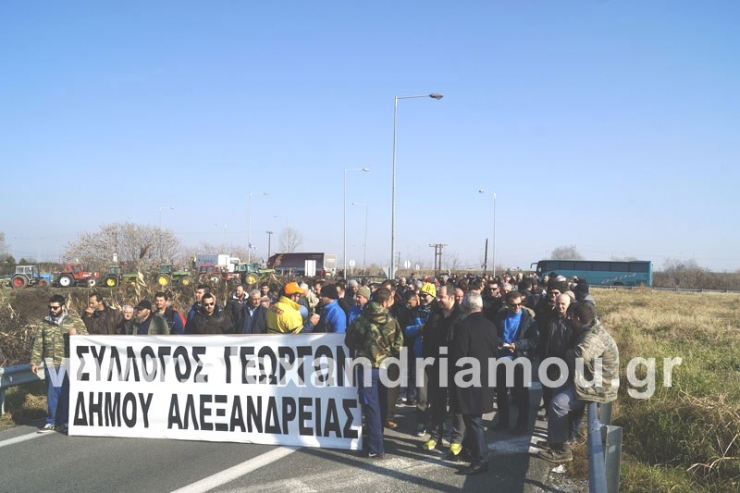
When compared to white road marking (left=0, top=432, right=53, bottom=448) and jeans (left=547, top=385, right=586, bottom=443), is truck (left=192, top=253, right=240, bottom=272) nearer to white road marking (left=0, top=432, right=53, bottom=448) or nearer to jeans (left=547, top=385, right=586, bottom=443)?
white road marking (left=0, top=432, right=53, bottom=448)

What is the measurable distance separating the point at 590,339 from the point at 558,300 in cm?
137

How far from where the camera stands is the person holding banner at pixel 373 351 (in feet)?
21.1

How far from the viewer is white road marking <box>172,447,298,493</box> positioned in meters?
5.55

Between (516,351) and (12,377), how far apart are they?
7.11 meters

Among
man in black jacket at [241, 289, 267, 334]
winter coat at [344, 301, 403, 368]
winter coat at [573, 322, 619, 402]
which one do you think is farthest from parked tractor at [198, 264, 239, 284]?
winter coat at [573, 322, 619, 402]

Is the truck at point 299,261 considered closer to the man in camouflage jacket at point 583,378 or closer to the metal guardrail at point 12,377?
the metal guardrail at point 12,377

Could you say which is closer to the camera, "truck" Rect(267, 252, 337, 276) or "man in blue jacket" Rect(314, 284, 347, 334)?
"man in blue jacket" Rect(314, 284, 347, 334)

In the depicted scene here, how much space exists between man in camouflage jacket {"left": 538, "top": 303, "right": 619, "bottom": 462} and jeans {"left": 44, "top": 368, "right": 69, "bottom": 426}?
A: 6036 mm

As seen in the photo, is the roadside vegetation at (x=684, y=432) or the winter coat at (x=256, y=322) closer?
the roadside vegetation at (x=684, y=432)

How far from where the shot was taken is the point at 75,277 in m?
45.6

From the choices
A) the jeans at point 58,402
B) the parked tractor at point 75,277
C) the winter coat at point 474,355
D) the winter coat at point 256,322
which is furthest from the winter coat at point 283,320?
the parked tractor at point 75,277

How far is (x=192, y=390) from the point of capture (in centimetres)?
731

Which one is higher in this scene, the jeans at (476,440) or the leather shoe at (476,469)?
the jeans at (476,440)

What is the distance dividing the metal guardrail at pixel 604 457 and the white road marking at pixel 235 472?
3.43m
